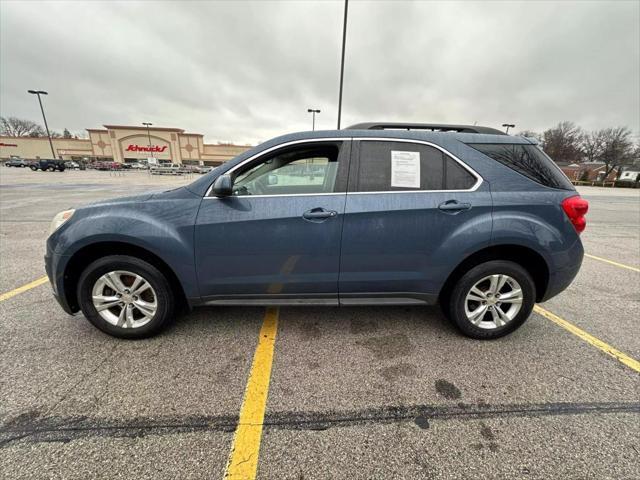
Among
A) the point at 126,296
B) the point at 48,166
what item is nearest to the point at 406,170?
the point at 126,296

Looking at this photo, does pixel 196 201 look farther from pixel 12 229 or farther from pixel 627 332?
pixel 12 229

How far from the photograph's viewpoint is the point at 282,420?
1.82 metres

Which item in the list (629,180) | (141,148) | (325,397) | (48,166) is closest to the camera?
(325,397)

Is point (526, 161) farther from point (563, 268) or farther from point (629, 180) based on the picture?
point (629, 180)

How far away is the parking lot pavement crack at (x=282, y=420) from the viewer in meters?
1.71

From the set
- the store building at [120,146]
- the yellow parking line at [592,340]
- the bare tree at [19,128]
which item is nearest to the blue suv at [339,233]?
the yellow parking line at [592,340]

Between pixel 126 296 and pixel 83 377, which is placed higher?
pixel 126 296

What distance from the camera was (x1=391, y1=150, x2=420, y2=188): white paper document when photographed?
2451 mm

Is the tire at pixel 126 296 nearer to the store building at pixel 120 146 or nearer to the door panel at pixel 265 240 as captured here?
the door panel at pixel 265 240

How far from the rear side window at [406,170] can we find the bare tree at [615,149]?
84.3 m

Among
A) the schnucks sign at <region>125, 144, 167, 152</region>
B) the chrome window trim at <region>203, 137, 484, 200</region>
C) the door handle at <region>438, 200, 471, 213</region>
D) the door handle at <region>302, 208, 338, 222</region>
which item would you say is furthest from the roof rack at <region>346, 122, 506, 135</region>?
the schnucks sign at <region>125, 144, 167, 152</region>

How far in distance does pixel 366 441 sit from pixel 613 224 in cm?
1252

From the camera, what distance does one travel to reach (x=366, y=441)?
1694 millimetres

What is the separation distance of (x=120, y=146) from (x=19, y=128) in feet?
130
